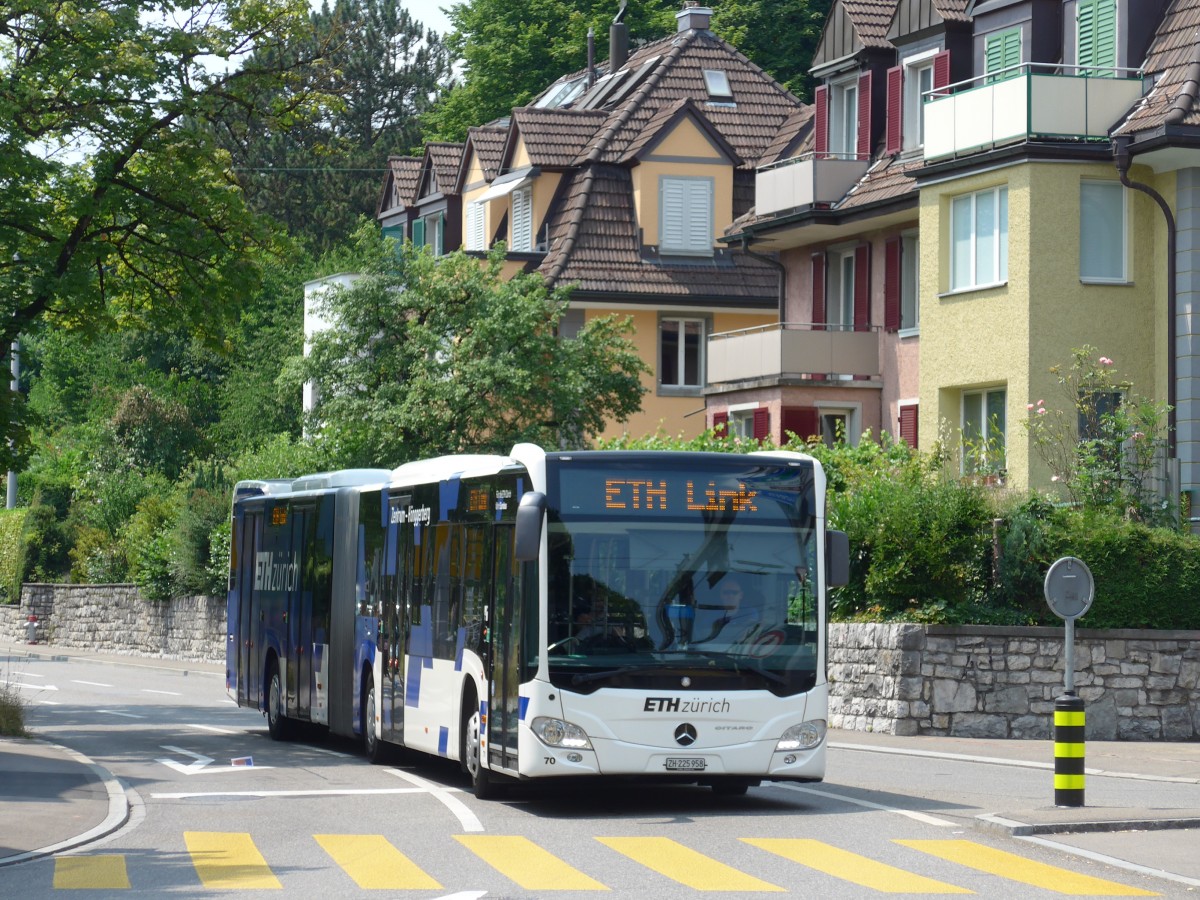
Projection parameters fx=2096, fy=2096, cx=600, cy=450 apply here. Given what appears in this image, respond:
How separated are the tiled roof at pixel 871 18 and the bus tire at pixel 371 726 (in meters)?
21.2

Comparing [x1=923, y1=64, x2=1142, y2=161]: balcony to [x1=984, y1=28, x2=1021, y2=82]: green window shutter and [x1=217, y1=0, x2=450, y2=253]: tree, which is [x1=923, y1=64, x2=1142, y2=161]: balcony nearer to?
[x1=984, y1=28, x2=1021, y2=82]: green window shutter

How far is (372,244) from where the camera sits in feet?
133

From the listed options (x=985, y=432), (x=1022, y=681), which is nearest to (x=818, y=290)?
(x=985, y=432)

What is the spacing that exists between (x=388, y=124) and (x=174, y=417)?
22.8 meters

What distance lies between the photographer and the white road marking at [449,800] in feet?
50.9

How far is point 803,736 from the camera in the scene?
16.3 meters

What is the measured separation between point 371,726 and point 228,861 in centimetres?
823

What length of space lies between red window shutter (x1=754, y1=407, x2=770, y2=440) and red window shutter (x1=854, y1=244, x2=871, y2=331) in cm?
233

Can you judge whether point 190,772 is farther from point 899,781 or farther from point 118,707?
point 118,707

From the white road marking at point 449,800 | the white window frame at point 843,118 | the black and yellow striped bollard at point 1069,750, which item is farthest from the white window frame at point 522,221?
the black and yellow striped bollard at point 1069,750

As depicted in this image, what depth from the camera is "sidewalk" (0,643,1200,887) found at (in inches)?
562

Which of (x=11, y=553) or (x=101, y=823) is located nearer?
(x=101, y=823)

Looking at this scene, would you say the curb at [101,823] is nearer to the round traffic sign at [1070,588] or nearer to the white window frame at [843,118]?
the round traffic sign at [1070,588]

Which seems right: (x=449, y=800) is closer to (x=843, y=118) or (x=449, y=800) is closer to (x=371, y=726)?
(x=371, y=726)
